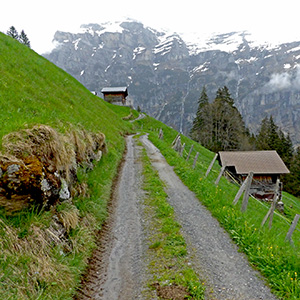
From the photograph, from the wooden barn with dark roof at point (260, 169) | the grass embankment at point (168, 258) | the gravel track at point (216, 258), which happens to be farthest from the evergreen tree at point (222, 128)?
the grass embankment at point (168, 258)

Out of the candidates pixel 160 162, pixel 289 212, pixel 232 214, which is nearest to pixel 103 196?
pixel 232 214

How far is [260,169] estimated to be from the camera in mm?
32375

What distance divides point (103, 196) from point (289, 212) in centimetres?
3147

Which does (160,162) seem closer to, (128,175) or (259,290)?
(128,175)

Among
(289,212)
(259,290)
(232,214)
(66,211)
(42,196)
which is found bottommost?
(289,212)

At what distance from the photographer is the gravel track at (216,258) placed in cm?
525

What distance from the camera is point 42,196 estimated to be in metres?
6.11

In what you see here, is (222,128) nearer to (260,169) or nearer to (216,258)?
(260,169)

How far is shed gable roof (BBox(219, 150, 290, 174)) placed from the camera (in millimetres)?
32062

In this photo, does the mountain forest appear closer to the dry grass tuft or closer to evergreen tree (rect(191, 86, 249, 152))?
evergreen tree (rect(191, 86, 249, 152))

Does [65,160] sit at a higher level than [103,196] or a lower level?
higher

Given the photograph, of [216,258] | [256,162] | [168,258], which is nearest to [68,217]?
[168,258]

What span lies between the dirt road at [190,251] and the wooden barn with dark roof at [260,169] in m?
24.3

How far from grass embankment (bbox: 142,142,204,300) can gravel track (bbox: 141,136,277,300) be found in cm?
37
